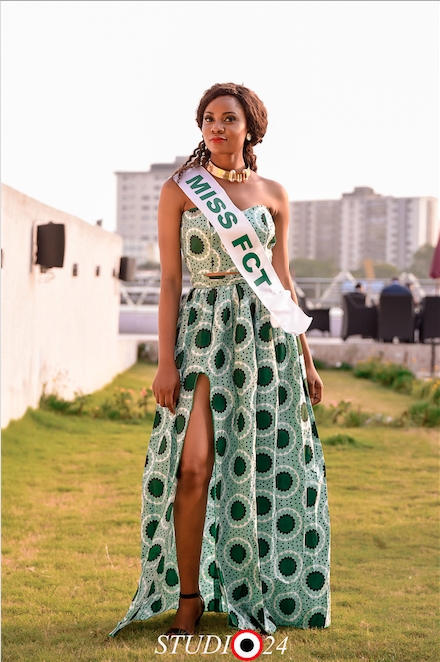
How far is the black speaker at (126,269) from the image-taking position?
1159 cm

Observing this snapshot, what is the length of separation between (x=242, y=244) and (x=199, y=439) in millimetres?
556

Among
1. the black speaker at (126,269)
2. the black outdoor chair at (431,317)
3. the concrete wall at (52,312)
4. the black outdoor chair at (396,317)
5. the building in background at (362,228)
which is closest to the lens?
the concrete wall at (52,312)

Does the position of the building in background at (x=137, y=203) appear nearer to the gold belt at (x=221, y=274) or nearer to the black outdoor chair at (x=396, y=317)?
the black outdoor chair at (x=396, y=317)

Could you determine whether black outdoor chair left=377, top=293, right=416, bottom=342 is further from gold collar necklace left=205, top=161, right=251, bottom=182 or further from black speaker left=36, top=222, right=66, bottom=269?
gold collar necklace left=205, top=161, right=251, bottom=182

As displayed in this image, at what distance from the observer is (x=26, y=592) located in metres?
3.33

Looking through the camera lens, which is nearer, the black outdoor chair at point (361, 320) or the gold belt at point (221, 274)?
the gold belt at point (221, 274)

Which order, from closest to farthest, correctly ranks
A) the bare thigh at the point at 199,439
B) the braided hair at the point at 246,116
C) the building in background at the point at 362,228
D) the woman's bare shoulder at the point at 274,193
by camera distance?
1. the bare thigh at the point at 199,439
2. the braided hair at the point at 246,116
3. the woman's bare shoulder at the point at 274,193
4. the building in background at the point at 362,228

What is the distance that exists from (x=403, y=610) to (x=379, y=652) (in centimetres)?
45

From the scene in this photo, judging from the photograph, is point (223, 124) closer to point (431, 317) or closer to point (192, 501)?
point (192, 501)

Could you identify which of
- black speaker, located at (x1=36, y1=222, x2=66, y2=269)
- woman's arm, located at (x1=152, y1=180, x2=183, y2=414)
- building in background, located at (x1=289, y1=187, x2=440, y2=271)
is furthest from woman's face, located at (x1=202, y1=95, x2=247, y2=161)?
building in background, located at (x1=289, y1=187, x2=440, y2=271)

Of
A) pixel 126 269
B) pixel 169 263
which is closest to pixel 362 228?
pixel 126 269

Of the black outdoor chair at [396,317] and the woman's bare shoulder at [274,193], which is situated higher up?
the woman's bare shoulder at [274,193]

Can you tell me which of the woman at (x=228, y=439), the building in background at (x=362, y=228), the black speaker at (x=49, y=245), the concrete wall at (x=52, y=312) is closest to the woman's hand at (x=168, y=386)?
the woman at (x=228, y=439)

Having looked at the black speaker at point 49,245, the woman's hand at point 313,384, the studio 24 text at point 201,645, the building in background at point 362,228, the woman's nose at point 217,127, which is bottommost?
the studio 24 text at point 201,645
